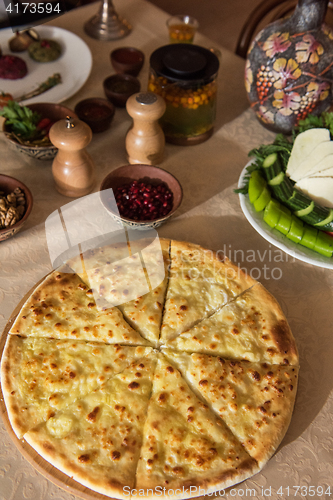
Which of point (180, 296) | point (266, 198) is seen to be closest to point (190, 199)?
point (266, 198)

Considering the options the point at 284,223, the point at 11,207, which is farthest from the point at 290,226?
the point at 11,207

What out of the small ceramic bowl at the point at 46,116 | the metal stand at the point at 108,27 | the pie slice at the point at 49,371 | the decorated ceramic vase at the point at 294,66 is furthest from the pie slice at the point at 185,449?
the metal stand at the point at 108,27

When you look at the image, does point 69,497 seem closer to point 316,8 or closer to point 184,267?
point 184,267

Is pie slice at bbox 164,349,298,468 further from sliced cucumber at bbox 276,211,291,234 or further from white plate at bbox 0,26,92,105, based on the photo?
white plate at bbox 0,26,92,105

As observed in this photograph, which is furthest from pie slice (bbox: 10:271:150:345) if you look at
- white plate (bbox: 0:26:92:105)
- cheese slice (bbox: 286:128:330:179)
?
white plate (bbox: 0:26:92:105)

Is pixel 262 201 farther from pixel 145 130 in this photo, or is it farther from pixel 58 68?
pixel 58 68

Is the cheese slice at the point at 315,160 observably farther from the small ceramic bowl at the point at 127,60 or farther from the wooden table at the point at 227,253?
the small ceramic bowl at the point at 127,60
